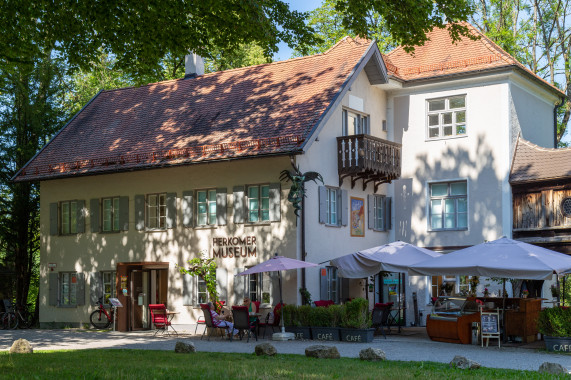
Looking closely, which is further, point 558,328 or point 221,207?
point 221,207

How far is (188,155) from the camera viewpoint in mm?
25094

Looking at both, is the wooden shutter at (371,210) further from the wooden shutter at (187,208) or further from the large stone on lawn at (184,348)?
the large stone on lawn at (184,348)

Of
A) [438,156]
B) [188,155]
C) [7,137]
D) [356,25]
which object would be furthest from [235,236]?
[7,137]

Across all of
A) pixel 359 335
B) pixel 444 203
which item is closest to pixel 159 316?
pixel 359 335

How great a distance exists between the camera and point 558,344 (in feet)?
60.3

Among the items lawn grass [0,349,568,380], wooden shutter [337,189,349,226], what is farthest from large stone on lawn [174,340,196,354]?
wooden shutter [337,189,349,226]

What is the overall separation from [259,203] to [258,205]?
0.07m

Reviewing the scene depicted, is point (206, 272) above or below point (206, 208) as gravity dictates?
below

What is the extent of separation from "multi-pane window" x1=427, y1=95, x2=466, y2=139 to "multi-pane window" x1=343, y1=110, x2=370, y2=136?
2.27m

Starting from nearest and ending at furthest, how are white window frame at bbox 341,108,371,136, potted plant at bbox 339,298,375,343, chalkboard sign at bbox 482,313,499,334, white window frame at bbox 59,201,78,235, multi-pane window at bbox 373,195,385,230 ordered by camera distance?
chalkboard sign at bbox 482,313,499,334, potted plant at bbox 339,298,375,343, white window frame at bbox 341,108,371,136, multi-pane window at bbox 373,195,385,230, white window frame at bbox 59,201,78,235

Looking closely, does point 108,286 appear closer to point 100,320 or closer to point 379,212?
point 100,320

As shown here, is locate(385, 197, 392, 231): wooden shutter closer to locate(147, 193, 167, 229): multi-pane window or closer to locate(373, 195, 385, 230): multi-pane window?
locate(373, 195, 385, 230): multi-pane window

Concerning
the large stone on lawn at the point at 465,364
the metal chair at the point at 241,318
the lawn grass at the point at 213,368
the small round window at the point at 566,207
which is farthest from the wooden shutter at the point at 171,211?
the large stone on lawn at the point at 465,364

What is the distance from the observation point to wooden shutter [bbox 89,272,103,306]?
27.5m
